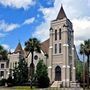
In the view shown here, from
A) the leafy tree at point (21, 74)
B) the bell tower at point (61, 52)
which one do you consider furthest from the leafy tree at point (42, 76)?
the leafy tree at point (21, 74)

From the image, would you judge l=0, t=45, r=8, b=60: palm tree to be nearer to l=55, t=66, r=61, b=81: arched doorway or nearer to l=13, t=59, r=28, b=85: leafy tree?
l=13, t=59, r=28, b=85: leafy tree

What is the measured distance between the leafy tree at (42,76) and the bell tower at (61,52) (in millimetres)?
3726

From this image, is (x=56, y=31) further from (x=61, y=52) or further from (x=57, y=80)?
(x=57, y=80)

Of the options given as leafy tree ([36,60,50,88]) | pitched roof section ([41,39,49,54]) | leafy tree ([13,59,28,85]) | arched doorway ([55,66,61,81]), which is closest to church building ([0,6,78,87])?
Result: arched doorway ([55,66,61,81])

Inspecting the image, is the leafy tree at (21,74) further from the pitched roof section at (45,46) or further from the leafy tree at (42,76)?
the pitched roof section at (45,46)

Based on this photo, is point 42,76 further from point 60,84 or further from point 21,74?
point 21,74

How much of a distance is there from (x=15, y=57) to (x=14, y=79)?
11912mm

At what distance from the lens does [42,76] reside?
77938mm

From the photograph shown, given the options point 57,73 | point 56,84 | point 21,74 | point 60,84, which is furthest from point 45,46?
point 60,84

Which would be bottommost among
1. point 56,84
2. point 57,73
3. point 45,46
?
point 56,84

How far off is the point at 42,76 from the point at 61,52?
10.4 m

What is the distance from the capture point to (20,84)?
267ft

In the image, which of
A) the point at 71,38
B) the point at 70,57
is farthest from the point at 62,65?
the point at 71,38

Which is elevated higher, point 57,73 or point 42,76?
point 57,73
